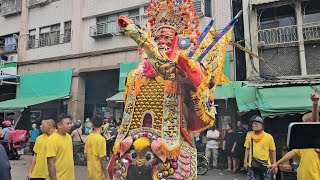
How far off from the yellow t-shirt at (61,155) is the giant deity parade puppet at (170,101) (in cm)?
81

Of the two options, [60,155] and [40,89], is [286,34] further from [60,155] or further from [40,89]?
[40,89]

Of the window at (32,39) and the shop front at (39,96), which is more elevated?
the window at (32,39)

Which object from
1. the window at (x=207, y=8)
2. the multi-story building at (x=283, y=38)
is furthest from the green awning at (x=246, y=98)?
the window at (x=207, y=8)

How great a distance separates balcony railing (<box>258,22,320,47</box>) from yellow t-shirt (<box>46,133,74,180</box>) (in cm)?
887

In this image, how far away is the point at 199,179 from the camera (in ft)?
25.7

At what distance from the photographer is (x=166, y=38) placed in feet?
9.22

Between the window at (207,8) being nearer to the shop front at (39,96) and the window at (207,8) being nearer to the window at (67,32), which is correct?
the shop front at (39,96)

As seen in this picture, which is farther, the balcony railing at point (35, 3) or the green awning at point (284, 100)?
the balcony railing at point (35, 3)

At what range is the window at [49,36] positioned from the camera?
50.8 ft

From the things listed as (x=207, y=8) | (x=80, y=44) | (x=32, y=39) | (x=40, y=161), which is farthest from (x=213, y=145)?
(x=32, y=39)

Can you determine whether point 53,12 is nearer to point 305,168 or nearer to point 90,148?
point 90,148

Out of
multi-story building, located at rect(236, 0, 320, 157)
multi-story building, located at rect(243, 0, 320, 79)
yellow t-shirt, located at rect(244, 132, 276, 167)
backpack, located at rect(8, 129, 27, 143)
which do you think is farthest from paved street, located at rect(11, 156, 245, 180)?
multi-story building, located at rect(243, 0, 320, 79)

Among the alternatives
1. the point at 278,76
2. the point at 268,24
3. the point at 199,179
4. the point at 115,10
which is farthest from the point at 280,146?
the point at 115,10

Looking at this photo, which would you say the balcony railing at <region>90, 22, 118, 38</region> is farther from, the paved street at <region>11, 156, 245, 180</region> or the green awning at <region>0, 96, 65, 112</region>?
the paved street at <region>11, 156, 245, 180</region>
